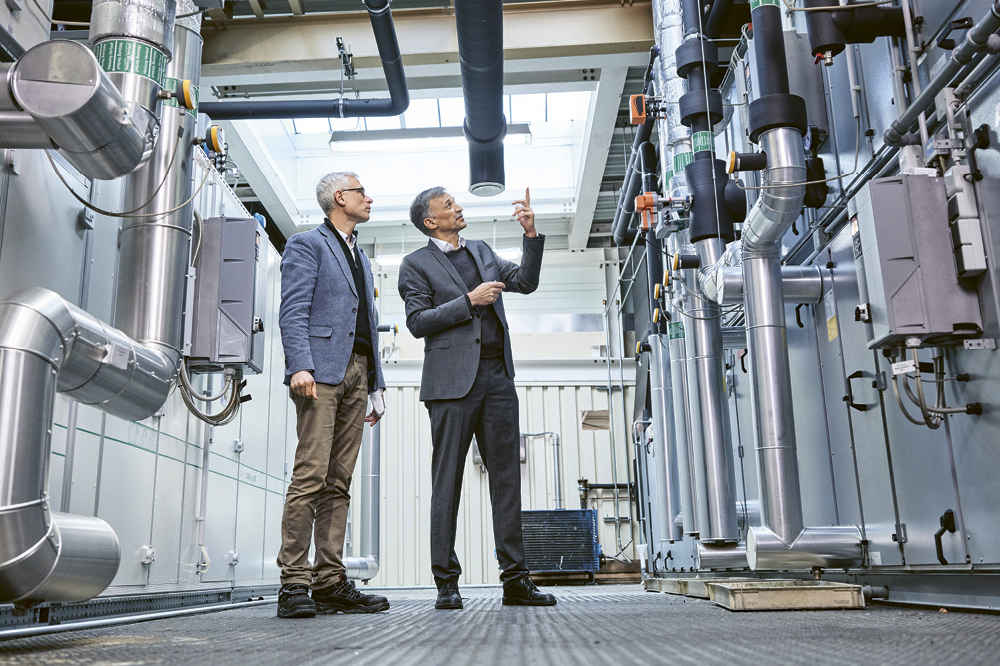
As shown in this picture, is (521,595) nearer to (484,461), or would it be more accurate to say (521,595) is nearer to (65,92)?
(484,461)

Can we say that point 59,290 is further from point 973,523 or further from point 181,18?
point 973,523

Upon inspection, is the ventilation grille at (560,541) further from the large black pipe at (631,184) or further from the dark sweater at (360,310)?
the dark sweater at (360,310)

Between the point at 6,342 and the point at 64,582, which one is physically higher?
the point at 6,342

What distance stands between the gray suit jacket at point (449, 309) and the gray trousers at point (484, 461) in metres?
0.05

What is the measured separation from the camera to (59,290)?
2.38 m

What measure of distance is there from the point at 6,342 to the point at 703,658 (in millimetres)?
1359

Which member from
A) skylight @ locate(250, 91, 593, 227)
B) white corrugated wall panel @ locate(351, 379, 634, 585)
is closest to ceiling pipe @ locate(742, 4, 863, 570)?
skylight @ locate(250, 91, 593, 227)

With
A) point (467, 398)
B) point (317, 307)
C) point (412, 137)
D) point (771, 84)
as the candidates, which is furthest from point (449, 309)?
point (412, 137)

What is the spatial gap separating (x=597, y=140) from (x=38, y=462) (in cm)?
552

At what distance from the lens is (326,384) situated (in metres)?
2.65

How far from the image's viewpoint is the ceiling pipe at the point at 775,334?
2621mm

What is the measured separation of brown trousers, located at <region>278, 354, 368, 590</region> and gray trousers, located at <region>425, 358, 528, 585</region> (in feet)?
0.90

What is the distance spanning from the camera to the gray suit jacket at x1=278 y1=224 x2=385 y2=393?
103 inches

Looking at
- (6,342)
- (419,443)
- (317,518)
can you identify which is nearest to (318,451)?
(317,518)
